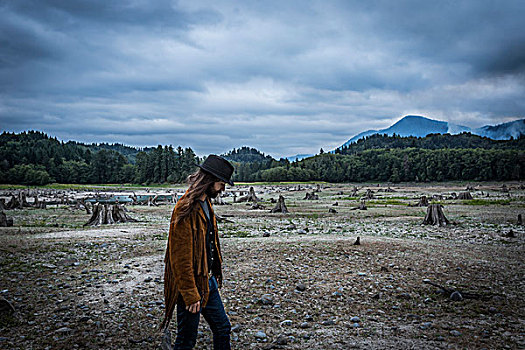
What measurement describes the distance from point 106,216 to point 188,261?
20573 mm

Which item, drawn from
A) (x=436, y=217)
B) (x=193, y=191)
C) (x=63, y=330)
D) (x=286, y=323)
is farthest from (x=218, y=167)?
(x=436, y=217)

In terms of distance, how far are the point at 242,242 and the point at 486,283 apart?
872 cm

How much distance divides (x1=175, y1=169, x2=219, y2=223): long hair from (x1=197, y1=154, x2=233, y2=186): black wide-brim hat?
0.22 feet

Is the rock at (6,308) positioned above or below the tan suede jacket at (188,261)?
below

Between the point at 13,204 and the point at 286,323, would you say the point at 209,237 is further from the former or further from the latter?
the point at 13,204

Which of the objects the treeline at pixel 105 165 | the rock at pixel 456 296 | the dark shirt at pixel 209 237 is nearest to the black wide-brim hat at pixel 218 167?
the dark shirt at pixel 209 237

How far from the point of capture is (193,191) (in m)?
4.10

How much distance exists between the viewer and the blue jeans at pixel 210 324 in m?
3.98

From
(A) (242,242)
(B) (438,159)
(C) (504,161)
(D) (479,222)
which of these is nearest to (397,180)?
(B) (438,159)

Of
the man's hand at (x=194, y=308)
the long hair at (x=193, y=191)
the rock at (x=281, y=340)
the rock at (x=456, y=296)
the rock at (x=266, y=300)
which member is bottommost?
the rock at (x=281, y=340)

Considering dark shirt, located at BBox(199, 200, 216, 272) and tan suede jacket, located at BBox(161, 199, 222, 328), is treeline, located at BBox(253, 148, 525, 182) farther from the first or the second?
tan suede jacket, located at BBox(161, 199, 222, 328)

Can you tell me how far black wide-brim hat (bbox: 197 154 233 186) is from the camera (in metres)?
4.21

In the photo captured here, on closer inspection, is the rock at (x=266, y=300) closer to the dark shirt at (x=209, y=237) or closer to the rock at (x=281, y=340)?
the rock at (x=281, y=340)

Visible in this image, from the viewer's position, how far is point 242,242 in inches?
559
